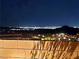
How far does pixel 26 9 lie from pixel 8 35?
1.23ft

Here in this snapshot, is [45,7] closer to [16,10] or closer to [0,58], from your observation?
[16,10]

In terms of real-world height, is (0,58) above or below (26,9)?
below

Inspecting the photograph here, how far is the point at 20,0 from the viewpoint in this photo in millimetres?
2916

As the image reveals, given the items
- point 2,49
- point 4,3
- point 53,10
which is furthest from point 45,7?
point 2,49

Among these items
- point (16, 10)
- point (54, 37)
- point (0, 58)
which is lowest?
point (0, 58)

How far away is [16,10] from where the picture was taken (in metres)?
2.93

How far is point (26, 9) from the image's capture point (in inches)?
115

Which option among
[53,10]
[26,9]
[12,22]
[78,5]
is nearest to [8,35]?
[12,22]

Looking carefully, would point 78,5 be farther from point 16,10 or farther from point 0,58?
point 0,58

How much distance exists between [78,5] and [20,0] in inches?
26.8

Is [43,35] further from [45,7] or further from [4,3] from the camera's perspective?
[4,3]

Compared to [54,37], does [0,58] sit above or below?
below

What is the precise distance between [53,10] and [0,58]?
0.85 m

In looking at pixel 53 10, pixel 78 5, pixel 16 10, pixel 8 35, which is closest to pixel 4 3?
pixel 16 10
